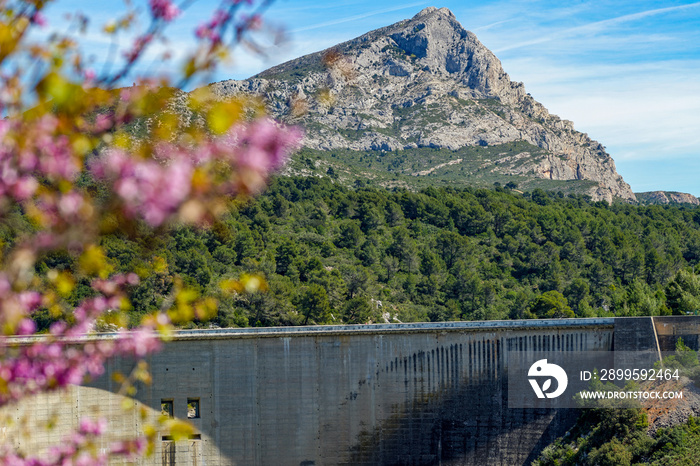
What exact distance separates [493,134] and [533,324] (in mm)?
113012

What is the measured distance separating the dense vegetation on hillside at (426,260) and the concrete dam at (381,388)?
9.76 metres

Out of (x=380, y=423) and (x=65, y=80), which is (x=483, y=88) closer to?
(x=380, y=423)

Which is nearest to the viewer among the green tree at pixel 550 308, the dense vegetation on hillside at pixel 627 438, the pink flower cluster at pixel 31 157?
the pink flower cluster at pixel 31 157

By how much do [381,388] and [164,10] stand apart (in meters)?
32.7

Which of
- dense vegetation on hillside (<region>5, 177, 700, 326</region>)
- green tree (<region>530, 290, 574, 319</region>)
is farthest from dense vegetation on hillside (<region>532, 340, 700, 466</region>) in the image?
green tree (<region>530, 290, 574, 319</region>)

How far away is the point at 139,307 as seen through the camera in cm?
4962

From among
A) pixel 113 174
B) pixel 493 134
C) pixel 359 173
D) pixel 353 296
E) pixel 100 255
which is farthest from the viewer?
A: pixel 493 134

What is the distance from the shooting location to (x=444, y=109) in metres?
147

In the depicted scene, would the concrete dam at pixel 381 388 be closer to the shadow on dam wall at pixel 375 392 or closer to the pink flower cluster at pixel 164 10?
the shadow on dam wall at pixel 375 392

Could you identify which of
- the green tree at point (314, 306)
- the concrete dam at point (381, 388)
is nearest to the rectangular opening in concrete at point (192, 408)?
the concrete dam at point (381, 388)

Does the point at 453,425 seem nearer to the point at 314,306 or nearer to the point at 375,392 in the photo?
the point at 375,392

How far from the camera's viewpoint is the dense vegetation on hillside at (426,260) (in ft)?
172

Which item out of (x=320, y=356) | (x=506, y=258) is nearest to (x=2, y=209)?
(x=320, y=356)

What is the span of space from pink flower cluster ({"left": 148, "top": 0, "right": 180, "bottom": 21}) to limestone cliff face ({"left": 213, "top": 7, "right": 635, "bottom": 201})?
125m
